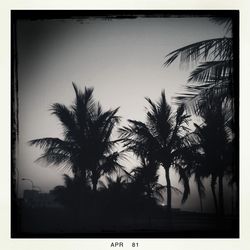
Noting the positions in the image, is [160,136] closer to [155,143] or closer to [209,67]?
[155,143]

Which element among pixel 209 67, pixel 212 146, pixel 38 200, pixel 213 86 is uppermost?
pixel 209 67

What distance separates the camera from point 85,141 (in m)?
2.69

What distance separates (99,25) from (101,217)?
3.65 ft

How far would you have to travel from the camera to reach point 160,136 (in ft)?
8.85

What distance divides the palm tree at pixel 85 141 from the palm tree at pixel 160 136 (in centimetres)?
11

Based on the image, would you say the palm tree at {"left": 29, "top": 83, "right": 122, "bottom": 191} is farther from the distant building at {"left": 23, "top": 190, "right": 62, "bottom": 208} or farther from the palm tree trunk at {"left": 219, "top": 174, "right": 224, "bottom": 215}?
the palm tree trunk at {"left": 219, "top": 174, "right": 224, "bottom": 215}

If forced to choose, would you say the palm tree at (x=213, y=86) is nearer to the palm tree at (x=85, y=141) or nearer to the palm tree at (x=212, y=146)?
the palm tree at (x=212, y=146)

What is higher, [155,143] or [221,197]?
[155,143]

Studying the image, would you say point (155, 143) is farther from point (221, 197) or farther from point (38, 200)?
point (38, 200)

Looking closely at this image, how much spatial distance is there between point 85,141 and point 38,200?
0.43 meters

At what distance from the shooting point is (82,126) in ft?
8.82

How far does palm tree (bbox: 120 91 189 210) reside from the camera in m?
2.66

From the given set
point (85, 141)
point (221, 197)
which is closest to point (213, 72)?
point (221, 197)
